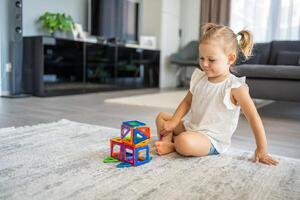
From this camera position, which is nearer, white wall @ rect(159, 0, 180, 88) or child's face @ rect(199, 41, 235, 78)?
child's face @ rect(199, 41, 235, 78)

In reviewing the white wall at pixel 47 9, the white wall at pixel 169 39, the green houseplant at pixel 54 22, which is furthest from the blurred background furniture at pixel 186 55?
the green houseplant at pixel 54 22

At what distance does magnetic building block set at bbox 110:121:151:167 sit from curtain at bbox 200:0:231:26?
435cm

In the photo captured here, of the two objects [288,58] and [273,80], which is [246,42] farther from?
[288,58]

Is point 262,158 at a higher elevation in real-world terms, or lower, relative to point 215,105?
lower

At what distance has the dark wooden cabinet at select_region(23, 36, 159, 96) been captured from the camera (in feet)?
11.0

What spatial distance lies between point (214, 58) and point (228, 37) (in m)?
0.09

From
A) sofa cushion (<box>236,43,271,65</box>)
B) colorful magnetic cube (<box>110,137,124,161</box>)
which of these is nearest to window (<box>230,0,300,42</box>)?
sofa cushion (<box>236,43,271,65</box>)

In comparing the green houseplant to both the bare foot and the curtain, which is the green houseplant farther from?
the bare foot

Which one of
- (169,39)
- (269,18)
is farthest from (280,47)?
(169,39)

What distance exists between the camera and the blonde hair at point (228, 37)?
1130mm

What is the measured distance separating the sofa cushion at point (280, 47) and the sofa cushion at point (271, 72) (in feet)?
4.60

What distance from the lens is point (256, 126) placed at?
3.72 ft

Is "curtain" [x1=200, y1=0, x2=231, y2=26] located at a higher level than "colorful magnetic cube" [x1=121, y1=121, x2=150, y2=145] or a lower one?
higher

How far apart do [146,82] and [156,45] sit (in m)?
0.67
